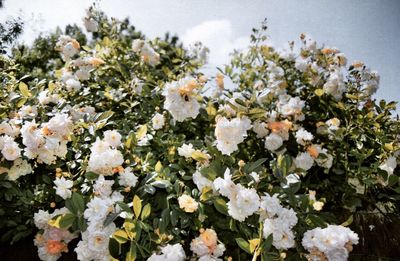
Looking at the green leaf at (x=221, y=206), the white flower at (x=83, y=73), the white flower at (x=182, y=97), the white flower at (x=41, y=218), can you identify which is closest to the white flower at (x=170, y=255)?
the green leaf at (x=221, y=206)

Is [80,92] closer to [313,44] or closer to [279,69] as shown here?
[279,69]

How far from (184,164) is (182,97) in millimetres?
318

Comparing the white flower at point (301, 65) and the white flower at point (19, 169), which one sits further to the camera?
the white flower at point (301, 65)

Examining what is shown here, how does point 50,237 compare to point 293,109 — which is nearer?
point 50,237

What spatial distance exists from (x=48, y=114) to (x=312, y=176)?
1619 millimetres

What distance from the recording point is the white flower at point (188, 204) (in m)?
1.30

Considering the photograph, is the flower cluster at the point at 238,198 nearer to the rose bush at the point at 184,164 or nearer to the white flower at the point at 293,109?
the rose bush at the point at 184,164

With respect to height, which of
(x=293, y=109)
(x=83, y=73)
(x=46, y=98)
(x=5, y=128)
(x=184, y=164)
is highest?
(x=83, y=73)

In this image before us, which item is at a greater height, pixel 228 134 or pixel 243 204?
pixel 228 134

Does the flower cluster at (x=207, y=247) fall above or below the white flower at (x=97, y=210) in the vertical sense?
below

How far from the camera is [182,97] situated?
1652mm

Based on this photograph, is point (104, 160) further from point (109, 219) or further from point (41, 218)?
point (41, 218)

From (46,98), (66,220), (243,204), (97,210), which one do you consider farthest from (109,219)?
(46,98)

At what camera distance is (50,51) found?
7.45 metres
